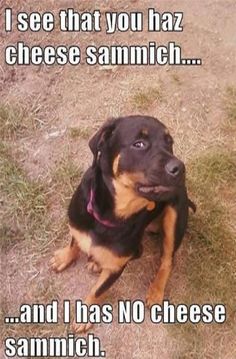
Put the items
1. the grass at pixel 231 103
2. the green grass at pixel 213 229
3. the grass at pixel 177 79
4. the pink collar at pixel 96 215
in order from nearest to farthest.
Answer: the pink collar at pixel 96 215
the green grass at pixel 213 229
the grass at pixel 231 103
the grass at pixel 177 79

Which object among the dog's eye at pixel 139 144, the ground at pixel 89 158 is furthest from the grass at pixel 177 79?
the dog's eye at pixel 139 144

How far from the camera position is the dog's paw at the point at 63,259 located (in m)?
3.56

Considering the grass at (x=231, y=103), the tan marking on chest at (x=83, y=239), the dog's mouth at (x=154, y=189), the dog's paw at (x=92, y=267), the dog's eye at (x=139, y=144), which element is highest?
the grass at (x=231, y=103)

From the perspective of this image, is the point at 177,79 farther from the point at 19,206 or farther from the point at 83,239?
the point at 83,239

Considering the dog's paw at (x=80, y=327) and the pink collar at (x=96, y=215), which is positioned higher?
the pink collar at (x=96, y=215)

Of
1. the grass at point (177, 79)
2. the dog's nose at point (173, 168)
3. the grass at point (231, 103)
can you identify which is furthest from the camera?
the grass at point (177, 79)

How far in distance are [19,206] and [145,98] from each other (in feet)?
3.87

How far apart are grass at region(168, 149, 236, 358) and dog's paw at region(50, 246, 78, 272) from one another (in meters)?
0.66

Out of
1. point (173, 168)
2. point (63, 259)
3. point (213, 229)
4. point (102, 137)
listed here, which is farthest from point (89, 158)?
point (173, 168)

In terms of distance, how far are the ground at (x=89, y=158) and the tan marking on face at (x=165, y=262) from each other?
11 centimetres

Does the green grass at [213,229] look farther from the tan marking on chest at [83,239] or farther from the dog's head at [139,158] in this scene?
the dog's head at [139,158]
